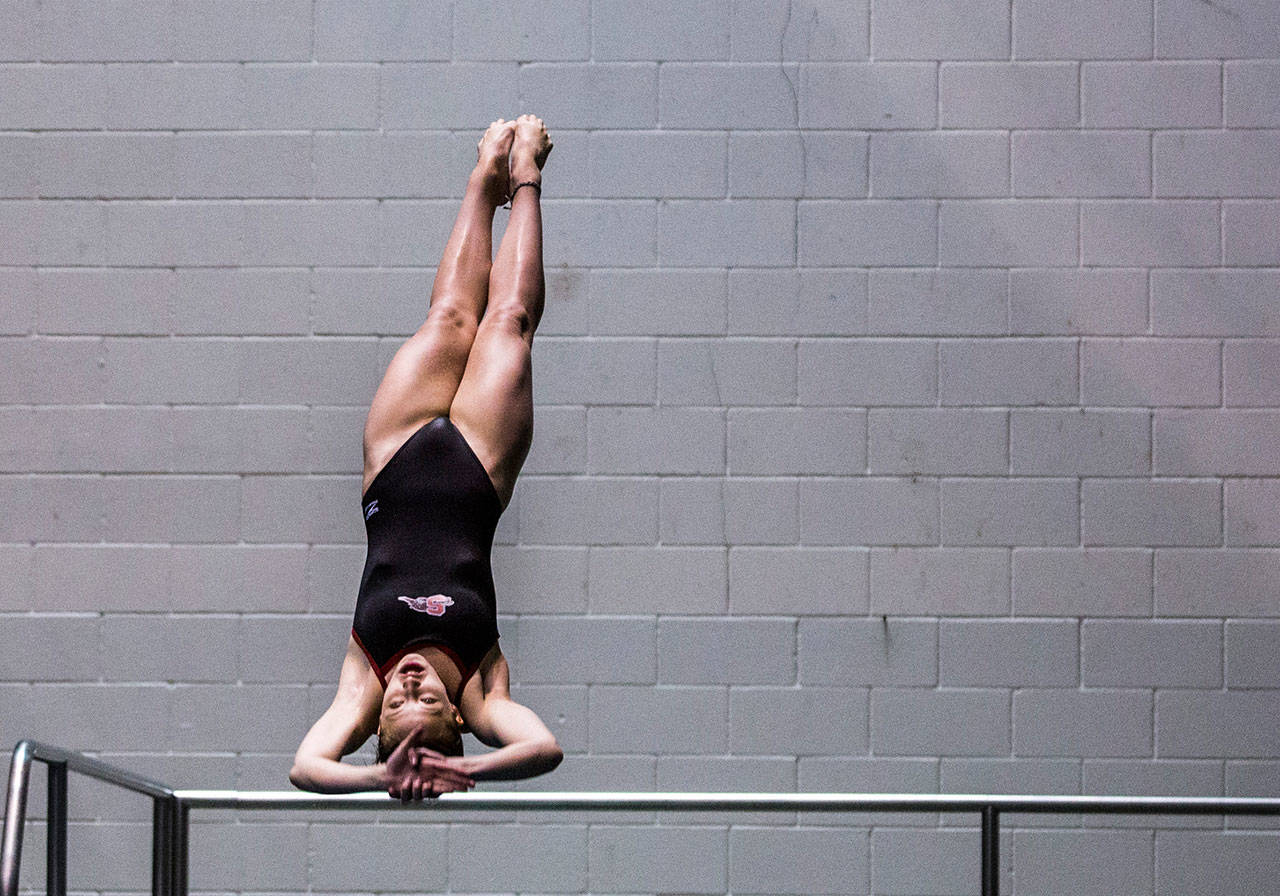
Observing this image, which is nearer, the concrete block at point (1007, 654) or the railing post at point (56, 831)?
the railing post at point (56, 831)

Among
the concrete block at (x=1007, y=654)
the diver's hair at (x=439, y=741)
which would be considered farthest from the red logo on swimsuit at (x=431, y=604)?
the concrete block at (x=1007, y=654)

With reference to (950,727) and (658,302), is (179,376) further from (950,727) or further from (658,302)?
(950,727)

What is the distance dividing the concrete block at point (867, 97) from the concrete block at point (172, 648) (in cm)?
223

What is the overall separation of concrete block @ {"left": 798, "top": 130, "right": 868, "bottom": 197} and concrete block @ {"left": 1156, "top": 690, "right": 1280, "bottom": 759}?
1.81 metres

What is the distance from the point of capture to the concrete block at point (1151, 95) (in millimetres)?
3875

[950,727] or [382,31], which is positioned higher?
[382,31]

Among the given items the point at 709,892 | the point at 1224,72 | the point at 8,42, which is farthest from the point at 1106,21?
the point at 8,42

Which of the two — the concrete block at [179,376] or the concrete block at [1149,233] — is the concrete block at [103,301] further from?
the concrete block at [1149,233]

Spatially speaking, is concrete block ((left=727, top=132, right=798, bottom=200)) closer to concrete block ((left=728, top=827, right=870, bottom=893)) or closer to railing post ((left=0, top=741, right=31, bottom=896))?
concrete block ((left=728, top=827, right=870, bottom=893))

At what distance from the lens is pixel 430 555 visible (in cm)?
301

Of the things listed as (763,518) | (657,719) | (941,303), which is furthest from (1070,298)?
(657,719)

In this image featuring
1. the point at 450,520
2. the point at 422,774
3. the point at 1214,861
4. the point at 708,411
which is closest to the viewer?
the point at 422,774

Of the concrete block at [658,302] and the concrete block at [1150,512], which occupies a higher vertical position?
the concrete block at [658,302]

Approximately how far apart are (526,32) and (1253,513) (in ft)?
8.75
